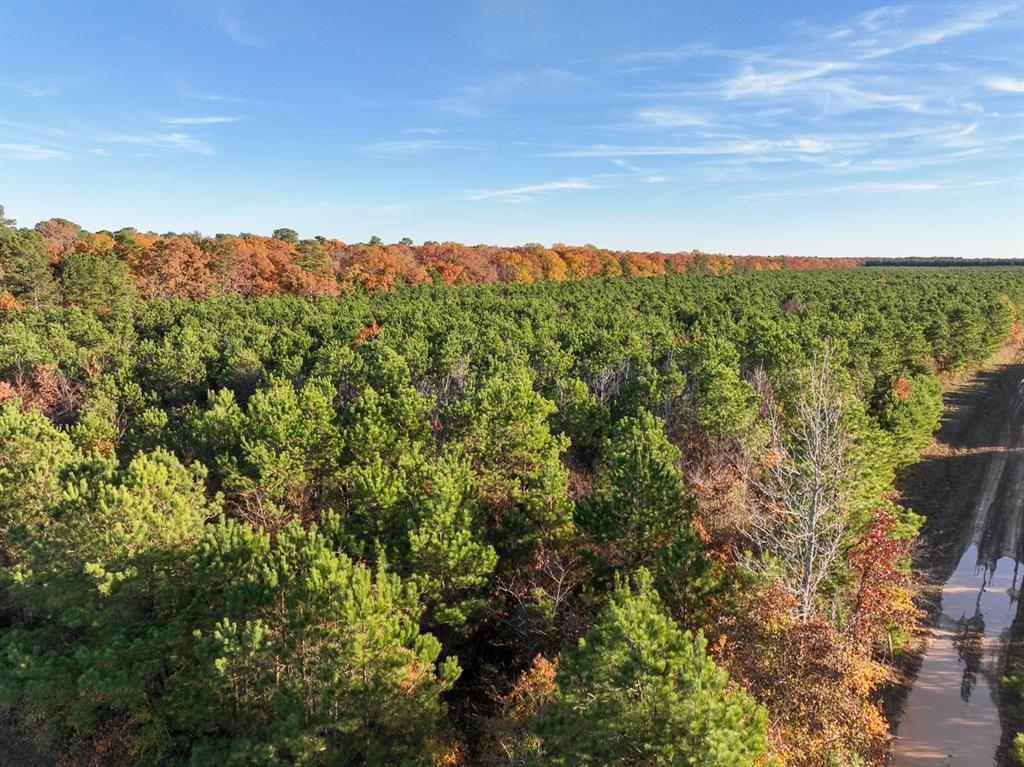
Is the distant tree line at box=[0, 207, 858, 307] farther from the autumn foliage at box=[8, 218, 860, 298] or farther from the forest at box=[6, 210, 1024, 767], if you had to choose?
the forest at box=[6, 210, 1024, 767]

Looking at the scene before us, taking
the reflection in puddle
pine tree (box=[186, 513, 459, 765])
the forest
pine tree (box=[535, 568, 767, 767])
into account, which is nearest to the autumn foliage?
the forest

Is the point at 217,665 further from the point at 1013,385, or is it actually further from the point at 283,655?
the point at 1013,385

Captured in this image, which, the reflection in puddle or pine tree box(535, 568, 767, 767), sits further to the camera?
the reflection in puddle

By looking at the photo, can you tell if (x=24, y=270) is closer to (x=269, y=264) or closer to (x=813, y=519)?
(x=269, y=264)

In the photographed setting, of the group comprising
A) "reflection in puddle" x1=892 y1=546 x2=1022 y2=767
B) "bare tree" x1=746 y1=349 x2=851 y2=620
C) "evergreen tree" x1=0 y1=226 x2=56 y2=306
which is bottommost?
"reflection in puddle" x1=892 y1=546 x2=1022 y2=767

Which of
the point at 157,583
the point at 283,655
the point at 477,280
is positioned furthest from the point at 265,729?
the point at 477,280

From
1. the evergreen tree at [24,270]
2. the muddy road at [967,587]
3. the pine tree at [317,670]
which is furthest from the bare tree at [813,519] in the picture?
the evergreen tree at [24,270]

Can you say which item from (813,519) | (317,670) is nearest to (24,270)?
(317,670)
